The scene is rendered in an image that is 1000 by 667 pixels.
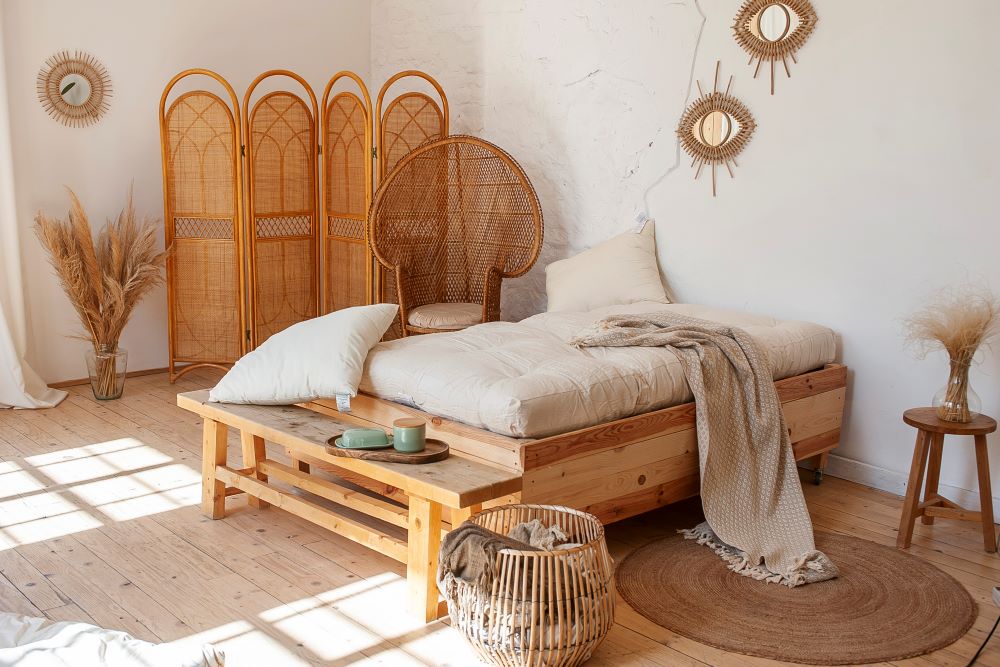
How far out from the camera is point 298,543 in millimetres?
3055

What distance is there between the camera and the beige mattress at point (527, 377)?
9.02 ft

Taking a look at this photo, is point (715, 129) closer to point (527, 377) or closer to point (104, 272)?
point (527, 377)

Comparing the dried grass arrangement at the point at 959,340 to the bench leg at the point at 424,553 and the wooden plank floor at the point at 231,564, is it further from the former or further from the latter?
the bench leg at the point at 424,553

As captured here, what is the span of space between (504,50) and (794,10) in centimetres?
167

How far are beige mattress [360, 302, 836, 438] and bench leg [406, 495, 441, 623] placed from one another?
328 mm

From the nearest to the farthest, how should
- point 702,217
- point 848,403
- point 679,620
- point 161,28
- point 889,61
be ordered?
point 679,620, point 889,61, point 848,403, point 702,217, point 161,28

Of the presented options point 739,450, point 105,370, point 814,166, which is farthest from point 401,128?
point 739,450

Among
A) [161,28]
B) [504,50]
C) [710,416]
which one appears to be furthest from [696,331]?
[161,28]

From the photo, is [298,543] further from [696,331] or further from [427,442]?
[696,331]

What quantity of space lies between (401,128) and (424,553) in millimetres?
2799

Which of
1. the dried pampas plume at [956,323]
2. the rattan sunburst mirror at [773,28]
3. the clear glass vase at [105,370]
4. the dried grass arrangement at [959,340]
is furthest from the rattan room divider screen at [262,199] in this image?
the dried grass arrangement at [959,340]

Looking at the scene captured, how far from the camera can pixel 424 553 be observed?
255 centimetres

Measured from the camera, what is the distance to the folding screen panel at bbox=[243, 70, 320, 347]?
15.8ft

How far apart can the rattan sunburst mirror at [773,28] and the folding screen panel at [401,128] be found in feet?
5.03
